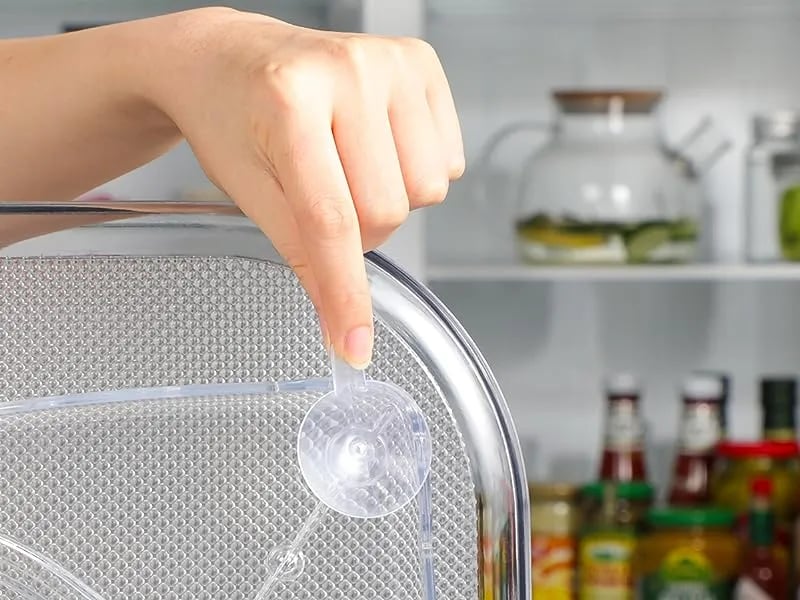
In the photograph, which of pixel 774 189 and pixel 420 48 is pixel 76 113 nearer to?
pixel 420 48

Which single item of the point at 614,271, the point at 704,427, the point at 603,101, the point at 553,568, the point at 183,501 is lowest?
the point at 553,568

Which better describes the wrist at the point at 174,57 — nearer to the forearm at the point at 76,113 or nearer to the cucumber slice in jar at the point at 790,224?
the forearm at the point at 76,113

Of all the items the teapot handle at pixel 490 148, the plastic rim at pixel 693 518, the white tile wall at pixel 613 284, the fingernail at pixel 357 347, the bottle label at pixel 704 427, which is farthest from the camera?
the white tile wall at pixel 613 284

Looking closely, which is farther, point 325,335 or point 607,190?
point 607,190

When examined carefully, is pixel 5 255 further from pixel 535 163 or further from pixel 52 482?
pixel 535 163

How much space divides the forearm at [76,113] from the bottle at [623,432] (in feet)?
3.07

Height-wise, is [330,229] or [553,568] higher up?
[330,229]

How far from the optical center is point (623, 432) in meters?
1.29

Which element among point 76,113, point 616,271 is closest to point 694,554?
point 616,271

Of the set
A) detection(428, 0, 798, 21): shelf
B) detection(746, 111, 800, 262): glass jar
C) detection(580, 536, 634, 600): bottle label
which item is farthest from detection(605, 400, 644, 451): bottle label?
detection(428, 0, 798, 21): shelf

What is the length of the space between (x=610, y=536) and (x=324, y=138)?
3.37 ft

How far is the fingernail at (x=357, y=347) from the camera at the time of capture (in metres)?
0.26

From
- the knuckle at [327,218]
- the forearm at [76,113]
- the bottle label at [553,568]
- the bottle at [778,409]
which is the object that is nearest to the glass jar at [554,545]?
the bottle label at [553,568]

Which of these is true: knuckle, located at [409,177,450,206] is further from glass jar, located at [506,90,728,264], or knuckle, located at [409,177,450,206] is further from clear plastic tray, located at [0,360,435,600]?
glass jar, located at [506,90,728,264]
